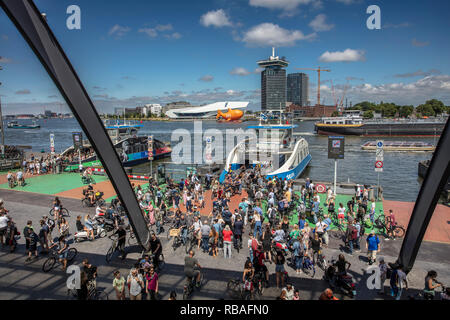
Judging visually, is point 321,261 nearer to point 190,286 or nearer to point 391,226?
point 391,226

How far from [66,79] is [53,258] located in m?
6.22

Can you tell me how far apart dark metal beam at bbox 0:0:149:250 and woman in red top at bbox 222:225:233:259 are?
121 inches

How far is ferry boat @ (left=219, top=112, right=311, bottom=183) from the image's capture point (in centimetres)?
2172

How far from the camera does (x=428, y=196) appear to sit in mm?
6992

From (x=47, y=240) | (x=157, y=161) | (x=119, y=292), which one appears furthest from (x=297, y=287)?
(x=157, y=161)

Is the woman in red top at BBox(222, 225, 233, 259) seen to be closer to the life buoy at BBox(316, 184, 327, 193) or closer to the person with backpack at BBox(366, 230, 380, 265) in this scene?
the person with backpack at BBox(366, 230, 380, 265)

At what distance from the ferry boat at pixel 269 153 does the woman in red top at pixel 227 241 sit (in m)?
10.1

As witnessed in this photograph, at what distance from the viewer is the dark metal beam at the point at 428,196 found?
629 cm

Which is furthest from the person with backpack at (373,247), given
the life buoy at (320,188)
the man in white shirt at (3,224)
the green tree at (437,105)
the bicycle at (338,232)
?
the green tree at (437,105)

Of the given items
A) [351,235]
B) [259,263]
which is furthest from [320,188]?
[259,263]

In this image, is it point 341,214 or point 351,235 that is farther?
Answer: point 341,214

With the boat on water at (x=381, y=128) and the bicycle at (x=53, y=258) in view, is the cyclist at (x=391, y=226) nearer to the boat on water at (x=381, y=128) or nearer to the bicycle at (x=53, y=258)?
the bicycle at (x=53, y=258)

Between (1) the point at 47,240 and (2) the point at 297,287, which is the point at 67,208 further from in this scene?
(2) the point at 297,287

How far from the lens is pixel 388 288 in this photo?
8203 mm
